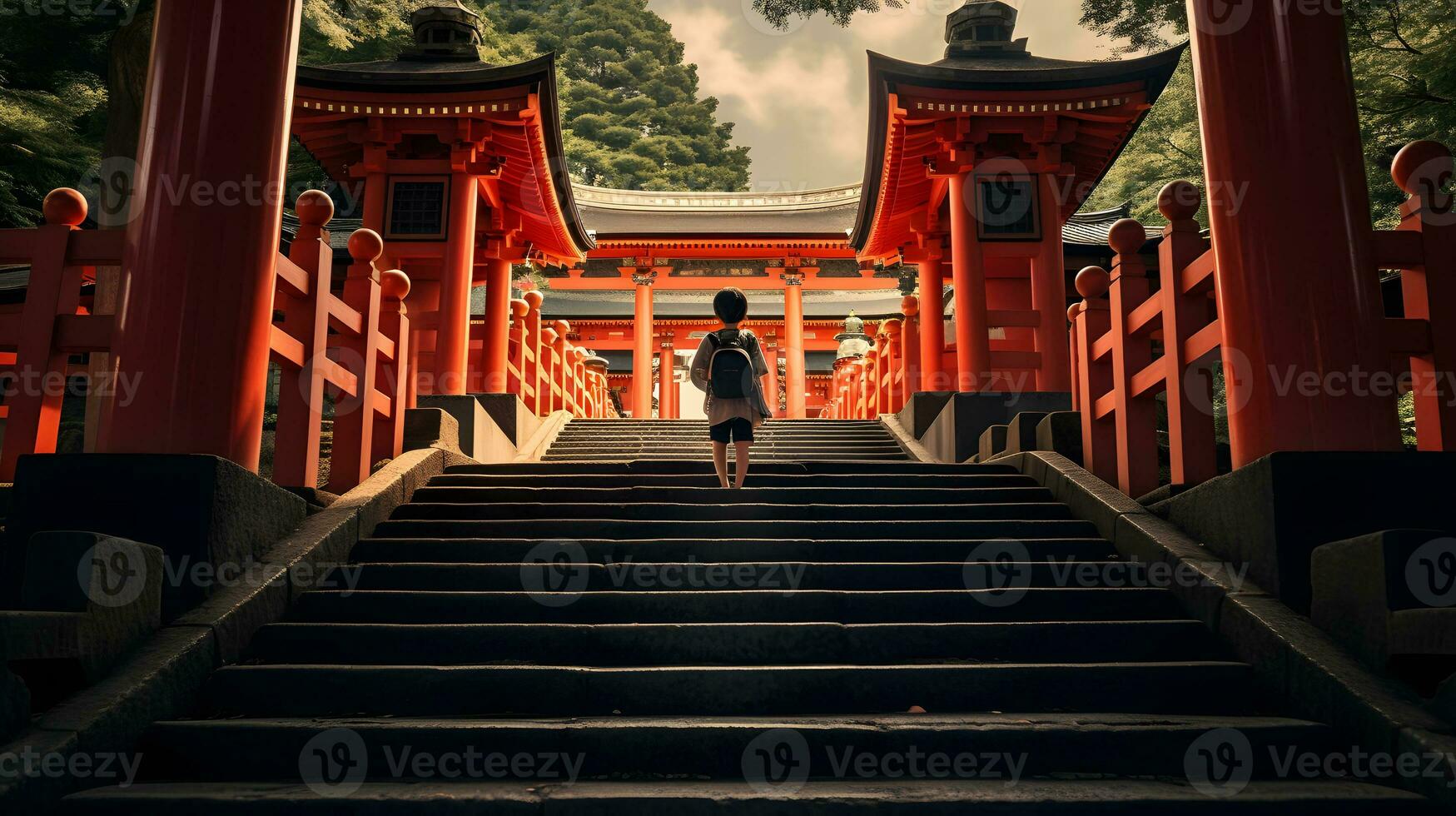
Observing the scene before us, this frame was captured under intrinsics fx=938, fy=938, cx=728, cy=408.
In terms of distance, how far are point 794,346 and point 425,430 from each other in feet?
47.8

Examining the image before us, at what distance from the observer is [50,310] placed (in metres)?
4.77

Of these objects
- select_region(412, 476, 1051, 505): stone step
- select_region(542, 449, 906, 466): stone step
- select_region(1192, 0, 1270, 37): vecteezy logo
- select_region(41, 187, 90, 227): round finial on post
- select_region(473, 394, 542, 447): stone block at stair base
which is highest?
select_region(1192, 0, 1270, 37): vecteezy logo

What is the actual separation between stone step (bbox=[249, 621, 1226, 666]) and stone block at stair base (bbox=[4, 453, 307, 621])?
42 cm

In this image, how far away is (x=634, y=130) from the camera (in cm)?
3709

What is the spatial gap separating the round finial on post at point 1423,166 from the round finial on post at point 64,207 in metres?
6.42

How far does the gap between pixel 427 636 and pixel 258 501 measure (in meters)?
1.15

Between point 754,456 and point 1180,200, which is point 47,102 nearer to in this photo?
point 754,456

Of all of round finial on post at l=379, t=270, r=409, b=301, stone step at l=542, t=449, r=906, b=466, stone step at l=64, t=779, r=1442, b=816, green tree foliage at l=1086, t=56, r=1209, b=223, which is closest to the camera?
stone step at l=64, t=779, r=1442, b=816

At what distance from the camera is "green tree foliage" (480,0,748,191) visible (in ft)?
120

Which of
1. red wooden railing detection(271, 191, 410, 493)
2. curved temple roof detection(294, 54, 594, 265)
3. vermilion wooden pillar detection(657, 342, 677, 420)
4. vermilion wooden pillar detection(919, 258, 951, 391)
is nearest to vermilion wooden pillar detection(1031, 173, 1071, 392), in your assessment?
vermilion wooden pillar detection(919, 258, 951, 391)

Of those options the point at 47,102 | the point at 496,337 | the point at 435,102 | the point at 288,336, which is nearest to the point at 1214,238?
the point at 288,336

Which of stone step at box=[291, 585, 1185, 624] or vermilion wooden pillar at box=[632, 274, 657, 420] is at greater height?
vermilion wooden pillar at box=[632, 274, 657, 420]

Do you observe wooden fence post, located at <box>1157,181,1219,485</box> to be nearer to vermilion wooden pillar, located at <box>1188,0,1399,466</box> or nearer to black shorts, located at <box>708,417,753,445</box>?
vermilion wooden pillar, located at <box>1188,0,1399,466</box>

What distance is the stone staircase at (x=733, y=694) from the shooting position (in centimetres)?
272
